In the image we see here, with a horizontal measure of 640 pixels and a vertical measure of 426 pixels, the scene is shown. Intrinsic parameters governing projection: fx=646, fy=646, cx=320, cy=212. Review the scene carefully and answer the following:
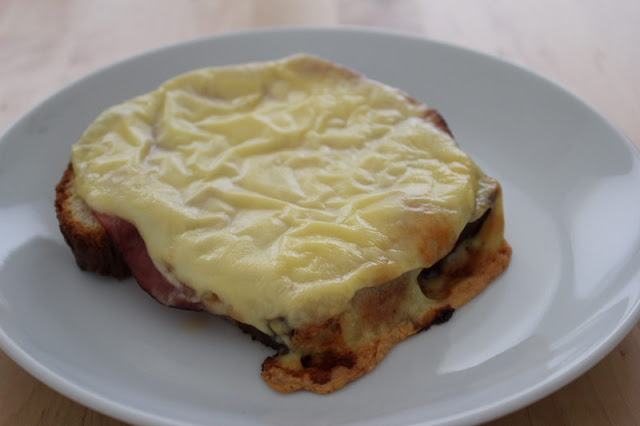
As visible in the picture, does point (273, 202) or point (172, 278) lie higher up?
point (273, 202)

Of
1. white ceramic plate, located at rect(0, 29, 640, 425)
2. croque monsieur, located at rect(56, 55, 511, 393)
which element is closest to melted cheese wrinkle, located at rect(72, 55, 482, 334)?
croque monsieur, located at rect(56, 55, 511, 393)

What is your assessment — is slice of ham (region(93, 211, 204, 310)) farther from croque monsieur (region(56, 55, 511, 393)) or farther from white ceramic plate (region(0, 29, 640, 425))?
white ceramic plate (region(0, 29, 640, 425))

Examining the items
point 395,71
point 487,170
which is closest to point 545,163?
point 487,170

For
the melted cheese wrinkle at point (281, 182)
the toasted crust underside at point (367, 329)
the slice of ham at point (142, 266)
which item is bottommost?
the toasted crust underside at point (367, 329)

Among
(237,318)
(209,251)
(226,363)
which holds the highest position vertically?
(209,251)

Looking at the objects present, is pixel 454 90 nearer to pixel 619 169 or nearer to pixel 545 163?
pixel 545 163

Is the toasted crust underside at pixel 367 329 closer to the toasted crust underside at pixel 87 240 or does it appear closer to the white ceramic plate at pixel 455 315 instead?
the white ceramic plate at pixel 455 315

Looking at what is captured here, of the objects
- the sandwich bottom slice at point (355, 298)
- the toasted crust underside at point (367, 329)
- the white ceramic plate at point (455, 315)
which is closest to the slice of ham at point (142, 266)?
the sandwich bottom slice at point (355, 298)
